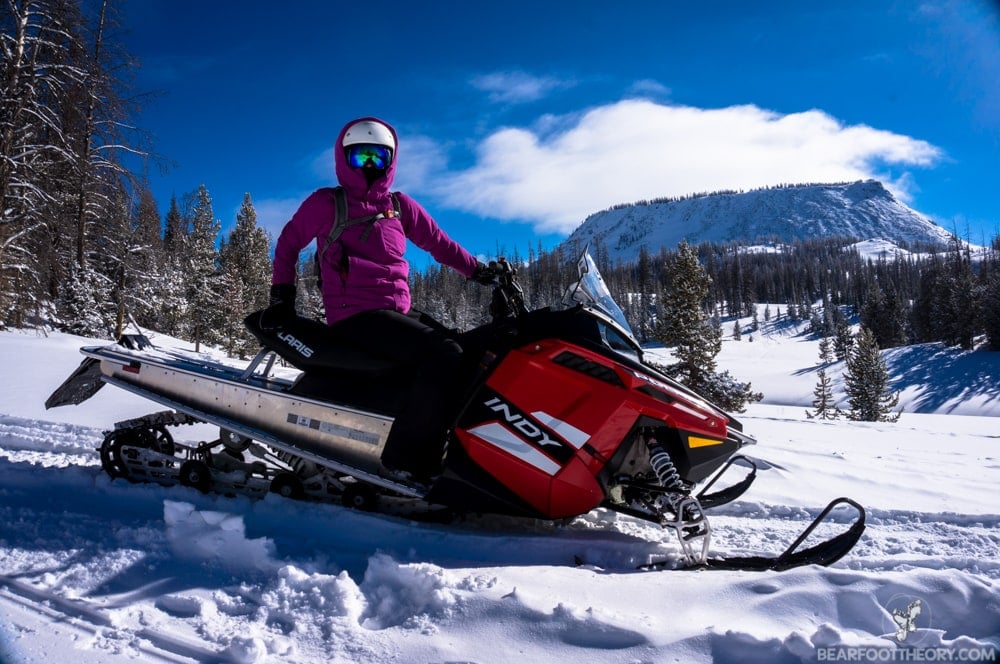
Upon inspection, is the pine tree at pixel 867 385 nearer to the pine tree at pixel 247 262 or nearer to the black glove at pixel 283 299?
the pine tree at pixel 247 262

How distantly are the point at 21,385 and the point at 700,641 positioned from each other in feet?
26.0

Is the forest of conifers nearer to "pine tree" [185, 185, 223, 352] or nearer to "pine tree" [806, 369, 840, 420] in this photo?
"pine tree" [185, 185, 223, 352]

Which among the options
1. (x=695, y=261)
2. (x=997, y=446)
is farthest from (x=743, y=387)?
(x=997, y=446)

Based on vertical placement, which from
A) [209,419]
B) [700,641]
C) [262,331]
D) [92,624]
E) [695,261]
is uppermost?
[695,261]

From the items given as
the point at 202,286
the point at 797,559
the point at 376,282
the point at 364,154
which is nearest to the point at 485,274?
the point at 376,282

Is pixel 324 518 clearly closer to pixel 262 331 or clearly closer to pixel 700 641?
pixel 262 331

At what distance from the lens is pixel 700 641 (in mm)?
1886

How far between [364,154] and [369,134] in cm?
13

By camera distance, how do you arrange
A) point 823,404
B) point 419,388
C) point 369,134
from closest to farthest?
1. point 419,388
2. point 369,134
3. point 823,404

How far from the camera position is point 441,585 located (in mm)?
2301

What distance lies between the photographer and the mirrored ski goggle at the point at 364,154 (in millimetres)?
3342

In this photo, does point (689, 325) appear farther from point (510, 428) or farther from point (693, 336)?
point (510, 428)

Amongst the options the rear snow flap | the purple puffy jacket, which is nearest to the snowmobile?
the purple puffy jacket

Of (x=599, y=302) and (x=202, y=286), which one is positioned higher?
(x=202, y=286)
